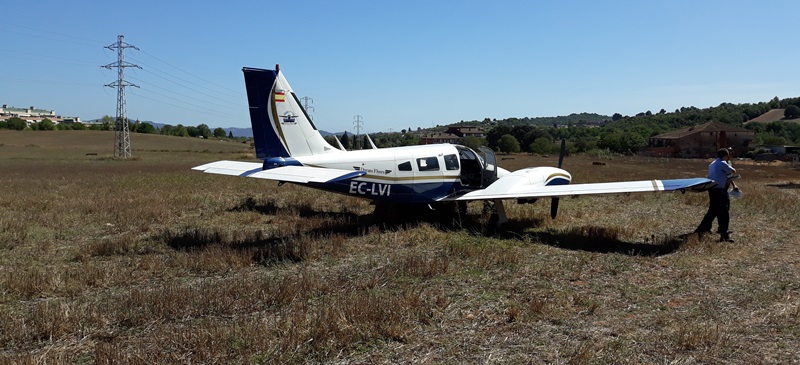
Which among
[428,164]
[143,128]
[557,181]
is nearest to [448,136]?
[143,128]

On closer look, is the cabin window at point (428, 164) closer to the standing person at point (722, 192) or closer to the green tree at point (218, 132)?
the standing person at point (722, 192)

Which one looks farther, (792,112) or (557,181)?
(792,112)

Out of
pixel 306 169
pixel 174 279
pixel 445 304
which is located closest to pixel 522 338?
pixel 445 304

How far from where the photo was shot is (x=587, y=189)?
39.4 ft

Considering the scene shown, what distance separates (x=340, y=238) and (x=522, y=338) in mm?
5930

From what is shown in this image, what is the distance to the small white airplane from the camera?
41.4 feet

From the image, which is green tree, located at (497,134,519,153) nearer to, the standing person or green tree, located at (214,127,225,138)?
the standing person

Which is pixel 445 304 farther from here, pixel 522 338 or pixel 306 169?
pixel 306 169

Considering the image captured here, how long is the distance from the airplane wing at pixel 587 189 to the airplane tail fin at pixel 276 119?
13.6 feet

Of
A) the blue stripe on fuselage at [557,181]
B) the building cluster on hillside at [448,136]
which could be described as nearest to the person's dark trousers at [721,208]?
the blue stripe on fuselage at [557,181]

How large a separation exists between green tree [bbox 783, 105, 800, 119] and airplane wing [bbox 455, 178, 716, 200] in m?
188

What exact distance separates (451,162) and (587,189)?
3279 millimetres

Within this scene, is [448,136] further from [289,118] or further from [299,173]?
[299,173]

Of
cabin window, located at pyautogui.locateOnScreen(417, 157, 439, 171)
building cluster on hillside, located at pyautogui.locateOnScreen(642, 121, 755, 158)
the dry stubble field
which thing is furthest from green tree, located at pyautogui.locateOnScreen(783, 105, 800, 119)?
cabin window, located at pyautogui.locateOnScreen(417, 157, 439, 171)
